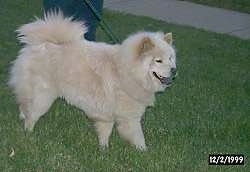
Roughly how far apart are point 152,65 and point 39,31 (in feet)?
4.08

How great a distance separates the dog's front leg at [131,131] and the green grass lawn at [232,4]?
31.6 ft

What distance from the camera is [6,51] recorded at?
9.39 meters

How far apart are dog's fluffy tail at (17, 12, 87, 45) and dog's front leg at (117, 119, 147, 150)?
98cm

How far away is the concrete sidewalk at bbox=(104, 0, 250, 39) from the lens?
42.6ft

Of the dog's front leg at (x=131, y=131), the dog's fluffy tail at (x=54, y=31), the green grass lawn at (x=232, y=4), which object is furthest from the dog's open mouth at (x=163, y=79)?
the green grass lawn at (x=232, y=4)

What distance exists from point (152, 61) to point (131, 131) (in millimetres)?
739

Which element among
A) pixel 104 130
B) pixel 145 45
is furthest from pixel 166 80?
pixel 104 130

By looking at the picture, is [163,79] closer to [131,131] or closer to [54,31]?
[131,131]

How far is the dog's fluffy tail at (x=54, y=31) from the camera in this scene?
5934mm

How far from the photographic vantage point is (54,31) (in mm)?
5945

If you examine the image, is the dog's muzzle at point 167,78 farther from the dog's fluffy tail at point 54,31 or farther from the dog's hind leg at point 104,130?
the dog's fluffy tail at point 54,31

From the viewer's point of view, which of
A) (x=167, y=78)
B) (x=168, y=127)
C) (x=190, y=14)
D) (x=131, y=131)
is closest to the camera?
(x=167, y=78)
